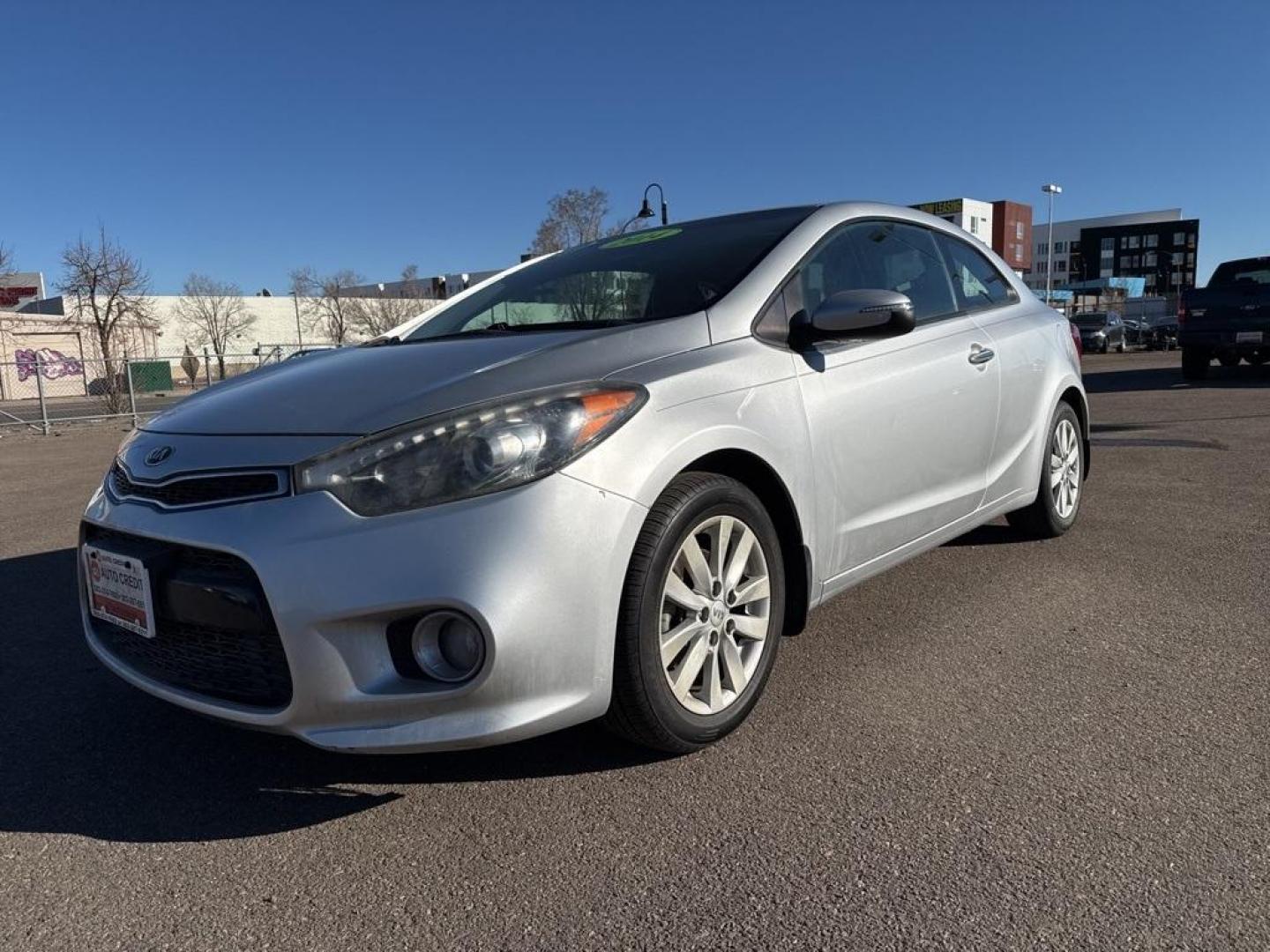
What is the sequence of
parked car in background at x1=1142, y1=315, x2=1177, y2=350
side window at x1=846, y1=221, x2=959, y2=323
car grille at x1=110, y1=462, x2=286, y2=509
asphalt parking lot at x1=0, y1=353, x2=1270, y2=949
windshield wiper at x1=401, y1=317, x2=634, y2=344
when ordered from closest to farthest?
asphalt parking lot at x1=0, y1=353, x2=1270, y2=949 → car grille at x1=110, y1=462, x2=286, y2=509 → windshield wiper at x1=401, y1=317, x2=634, y2=344 → side window at x1=846, y1=221, x2=959, y2=323 → parked car in background at x1=1142, y1=315, x2=1177, y2=350

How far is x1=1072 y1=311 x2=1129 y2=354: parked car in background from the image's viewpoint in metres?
34.6

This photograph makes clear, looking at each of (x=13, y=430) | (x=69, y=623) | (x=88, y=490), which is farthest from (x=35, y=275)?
(x=69, y=623)

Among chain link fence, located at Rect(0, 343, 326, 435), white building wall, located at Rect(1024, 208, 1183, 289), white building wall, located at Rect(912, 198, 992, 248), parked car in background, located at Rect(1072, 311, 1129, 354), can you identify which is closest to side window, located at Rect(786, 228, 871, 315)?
chain link fence, located at Rect(0, 343, 326, 435)

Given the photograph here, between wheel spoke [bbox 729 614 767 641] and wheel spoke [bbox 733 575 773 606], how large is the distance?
0.04 meters

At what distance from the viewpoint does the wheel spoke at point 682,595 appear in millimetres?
2395

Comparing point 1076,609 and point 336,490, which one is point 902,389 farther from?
point 336,490

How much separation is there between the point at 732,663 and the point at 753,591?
218 millimetres

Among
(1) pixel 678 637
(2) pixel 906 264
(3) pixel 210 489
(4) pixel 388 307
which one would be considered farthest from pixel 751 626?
(4) pixel 388 307

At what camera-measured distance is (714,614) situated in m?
2.51

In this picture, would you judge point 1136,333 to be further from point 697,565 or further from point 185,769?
point 185,769

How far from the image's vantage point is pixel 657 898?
1.94 m

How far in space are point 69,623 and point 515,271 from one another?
249 cm

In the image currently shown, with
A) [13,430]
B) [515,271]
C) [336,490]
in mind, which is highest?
[515,271]

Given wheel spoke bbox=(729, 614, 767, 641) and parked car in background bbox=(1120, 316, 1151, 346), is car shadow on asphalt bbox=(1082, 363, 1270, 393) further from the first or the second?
parked car in background bbox=(1120, 316, 1151, 346)
